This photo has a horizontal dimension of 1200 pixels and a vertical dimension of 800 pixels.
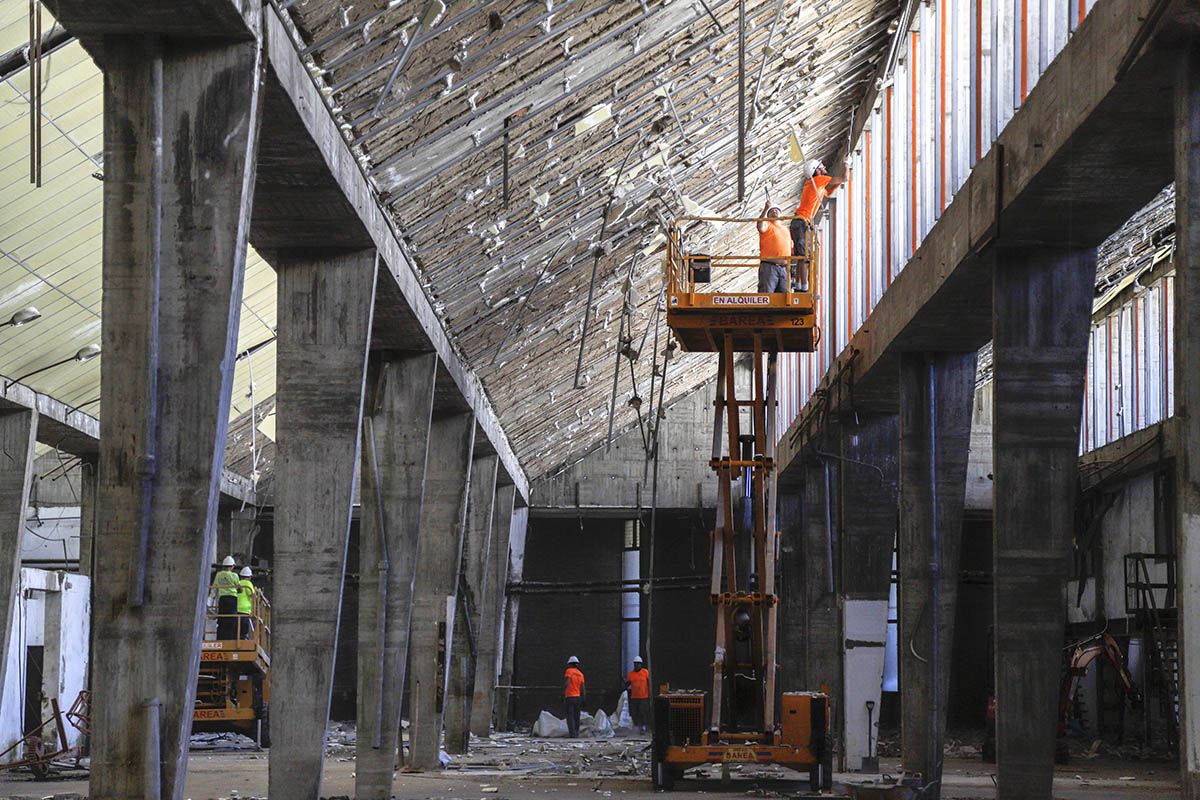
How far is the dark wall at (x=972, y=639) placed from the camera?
42.5 m

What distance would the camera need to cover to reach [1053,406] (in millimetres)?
16062

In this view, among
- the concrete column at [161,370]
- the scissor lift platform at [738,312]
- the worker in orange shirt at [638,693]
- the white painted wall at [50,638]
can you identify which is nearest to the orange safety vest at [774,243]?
the scissor lift platform at [738,312]

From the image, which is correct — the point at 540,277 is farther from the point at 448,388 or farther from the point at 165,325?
the point at 165,325

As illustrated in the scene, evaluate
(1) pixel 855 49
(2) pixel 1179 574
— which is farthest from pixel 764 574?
(2) pixel 1179 574

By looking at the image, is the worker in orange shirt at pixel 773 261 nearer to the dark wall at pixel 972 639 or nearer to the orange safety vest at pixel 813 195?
the orange safety vest at pixel 813 195

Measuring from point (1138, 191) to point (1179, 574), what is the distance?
5.23 metres

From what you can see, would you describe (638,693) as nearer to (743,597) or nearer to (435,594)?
(435,594)

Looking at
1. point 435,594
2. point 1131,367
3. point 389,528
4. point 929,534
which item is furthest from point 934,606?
point 1131,367

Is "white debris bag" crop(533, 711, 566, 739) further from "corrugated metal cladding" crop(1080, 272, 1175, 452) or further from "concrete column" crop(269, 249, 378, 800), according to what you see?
"concrete column" crop(269, 249, 378, 800)

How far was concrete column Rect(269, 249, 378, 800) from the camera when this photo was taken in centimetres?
1587

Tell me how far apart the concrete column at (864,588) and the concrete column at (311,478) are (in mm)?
11807

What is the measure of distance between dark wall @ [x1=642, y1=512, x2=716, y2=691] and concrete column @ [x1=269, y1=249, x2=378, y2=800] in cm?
2817

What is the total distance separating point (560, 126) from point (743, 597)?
21.4 ft

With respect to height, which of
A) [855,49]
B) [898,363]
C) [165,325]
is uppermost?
[855,49]
